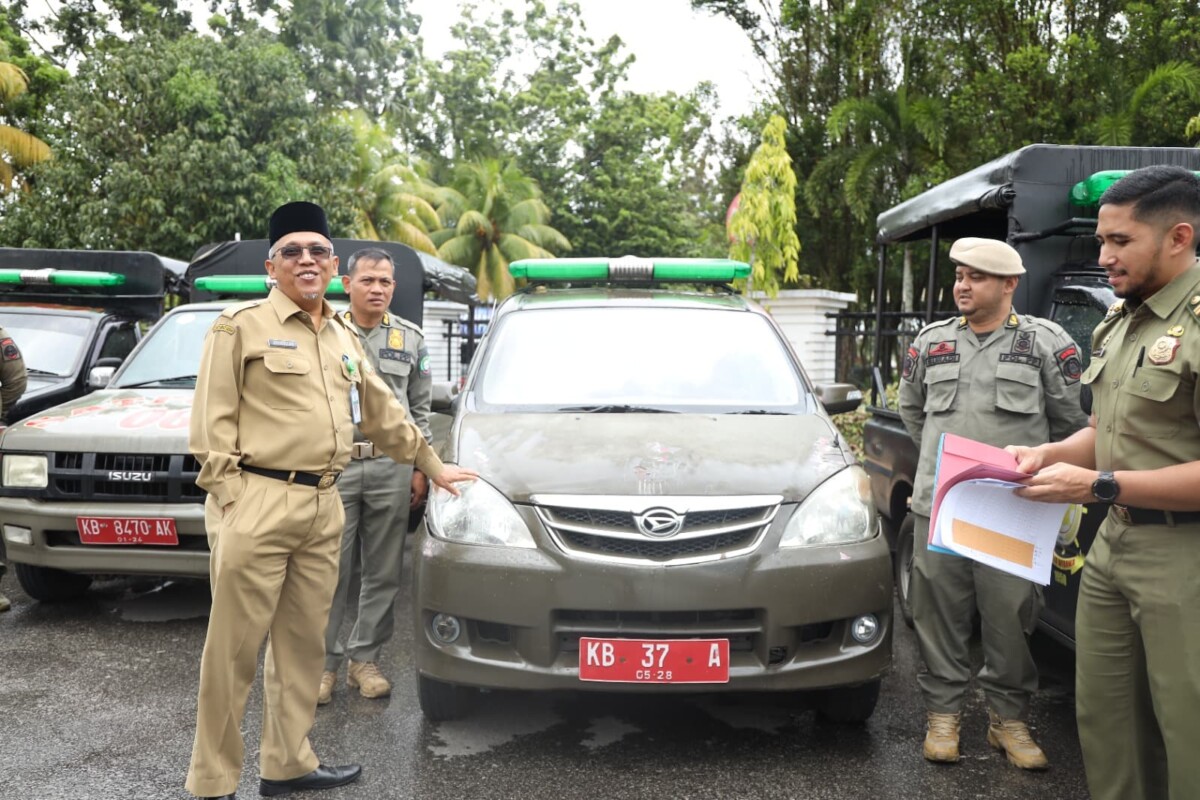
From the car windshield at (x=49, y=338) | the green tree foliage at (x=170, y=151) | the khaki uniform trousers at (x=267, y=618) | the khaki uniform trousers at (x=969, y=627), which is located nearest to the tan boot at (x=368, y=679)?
the khaki uniform trousers at (x=267, y=618)

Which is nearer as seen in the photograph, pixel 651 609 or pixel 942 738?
pixel 651 609

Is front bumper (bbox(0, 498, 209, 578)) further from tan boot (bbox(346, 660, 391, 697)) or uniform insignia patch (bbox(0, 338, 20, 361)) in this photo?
tan boot (bbox(346, 660, 391, 697))

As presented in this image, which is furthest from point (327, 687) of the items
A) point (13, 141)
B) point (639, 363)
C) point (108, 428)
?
point (13, 141)

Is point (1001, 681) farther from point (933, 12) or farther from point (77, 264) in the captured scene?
point (933, 12)

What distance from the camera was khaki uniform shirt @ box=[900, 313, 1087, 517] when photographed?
3629 mm

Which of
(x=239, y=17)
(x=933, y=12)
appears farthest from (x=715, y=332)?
(x=239, y=17)

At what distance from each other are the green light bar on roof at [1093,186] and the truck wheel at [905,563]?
1629mm

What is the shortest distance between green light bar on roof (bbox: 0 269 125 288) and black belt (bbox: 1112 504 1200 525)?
724 cm

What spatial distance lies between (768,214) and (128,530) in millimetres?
12041

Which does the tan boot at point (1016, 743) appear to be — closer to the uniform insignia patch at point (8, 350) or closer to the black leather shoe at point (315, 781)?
the black leather shoe at point (315, 781)

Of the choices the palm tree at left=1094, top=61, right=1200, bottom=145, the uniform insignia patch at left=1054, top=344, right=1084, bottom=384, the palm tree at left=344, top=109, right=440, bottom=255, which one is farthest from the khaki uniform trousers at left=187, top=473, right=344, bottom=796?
the palm tree at left=344, top=109, right=440, bottom=255

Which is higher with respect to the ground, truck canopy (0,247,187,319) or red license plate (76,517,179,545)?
truck canopy (0,247,187,319)

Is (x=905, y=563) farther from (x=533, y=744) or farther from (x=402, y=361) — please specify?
(x=402, y=361)

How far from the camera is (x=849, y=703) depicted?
148 inches
